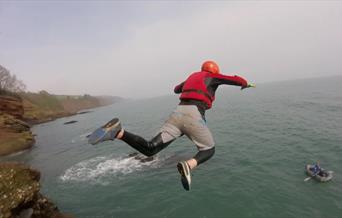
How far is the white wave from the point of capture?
2486 centimetres

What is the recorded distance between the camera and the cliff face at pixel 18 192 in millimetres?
9633

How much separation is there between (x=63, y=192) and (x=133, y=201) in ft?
26.5

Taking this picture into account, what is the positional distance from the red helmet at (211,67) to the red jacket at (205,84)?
0.59ft

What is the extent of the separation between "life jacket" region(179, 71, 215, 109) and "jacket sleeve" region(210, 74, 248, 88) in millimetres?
269

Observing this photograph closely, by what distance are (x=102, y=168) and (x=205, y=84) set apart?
2560cm

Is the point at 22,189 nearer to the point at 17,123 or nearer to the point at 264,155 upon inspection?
the point at 264,155

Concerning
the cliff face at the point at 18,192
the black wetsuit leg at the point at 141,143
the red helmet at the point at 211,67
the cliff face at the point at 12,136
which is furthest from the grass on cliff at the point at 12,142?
the red helmet at the point at 211,67

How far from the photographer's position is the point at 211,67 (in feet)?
19.2

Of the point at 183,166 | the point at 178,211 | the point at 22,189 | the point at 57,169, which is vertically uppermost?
the point at 183,166

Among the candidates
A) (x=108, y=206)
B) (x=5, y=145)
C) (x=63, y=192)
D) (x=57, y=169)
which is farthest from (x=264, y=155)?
(x=5, y=145)

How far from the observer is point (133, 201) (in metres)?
18.4

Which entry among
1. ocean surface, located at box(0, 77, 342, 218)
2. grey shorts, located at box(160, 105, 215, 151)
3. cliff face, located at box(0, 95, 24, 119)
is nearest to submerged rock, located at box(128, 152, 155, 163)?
ocean surface, located at box(0, 77, 342, 218)

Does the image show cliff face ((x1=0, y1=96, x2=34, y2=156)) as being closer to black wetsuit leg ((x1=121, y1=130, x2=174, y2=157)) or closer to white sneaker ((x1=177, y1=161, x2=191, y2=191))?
black wetsuit leg ((x1=121, y1=130, x2=174, y2=157))

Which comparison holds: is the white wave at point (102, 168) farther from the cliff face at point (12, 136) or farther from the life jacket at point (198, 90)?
the life jacket at point (198, 90)
